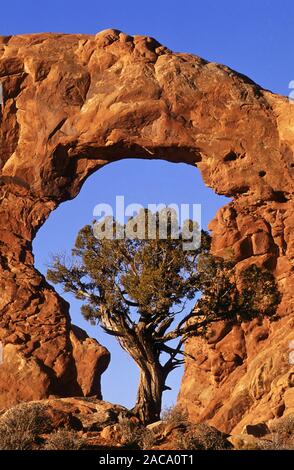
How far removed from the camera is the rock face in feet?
155

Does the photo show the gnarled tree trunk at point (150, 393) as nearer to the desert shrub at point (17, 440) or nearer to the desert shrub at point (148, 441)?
the desert shrub at point (148, 441)

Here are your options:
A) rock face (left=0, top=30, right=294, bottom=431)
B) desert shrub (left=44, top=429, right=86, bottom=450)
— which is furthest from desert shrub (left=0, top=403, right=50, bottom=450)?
rock face (left=0, top=30, right=294, bottom=431)

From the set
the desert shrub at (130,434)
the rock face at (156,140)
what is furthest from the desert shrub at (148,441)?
the rock face at (156,140)

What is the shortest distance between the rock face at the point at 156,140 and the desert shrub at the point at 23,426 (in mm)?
15850

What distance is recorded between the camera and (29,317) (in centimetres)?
4516

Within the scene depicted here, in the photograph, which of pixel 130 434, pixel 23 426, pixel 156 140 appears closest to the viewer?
pixel 23 426

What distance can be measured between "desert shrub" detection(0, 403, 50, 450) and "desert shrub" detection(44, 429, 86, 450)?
1.53 feet

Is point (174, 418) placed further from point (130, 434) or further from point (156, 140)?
Answer: point (156, 140)

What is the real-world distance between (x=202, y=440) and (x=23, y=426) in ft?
15.8

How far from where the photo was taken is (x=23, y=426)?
28391 millimetres

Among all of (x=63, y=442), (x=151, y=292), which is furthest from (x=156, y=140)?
(x=63, y=442)

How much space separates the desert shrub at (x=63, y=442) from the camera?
86.7 ft

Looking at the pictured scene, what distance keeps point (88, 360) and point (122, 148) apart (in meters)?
10.1

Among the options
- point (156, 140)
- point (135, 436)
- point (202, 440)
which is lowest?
point (202, 440)
